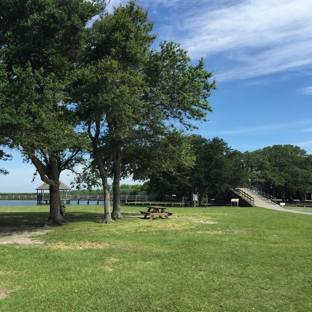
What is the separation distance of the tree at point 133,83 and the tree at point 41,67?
971 mm

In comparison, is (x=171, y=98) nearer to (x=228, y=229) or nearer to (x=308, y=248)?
(x=228, y=229)

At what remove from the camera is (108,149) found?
2025cm

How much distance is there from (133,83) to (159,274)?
389 inches

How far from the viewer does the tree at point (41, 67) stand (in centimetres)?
1236

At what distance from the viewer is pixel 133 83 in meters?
15.1

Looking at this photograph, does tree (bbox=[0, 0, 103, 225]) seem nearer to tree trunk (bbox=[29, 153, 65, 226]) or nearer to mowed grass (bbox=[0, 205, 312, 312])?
tree trunk (bbox=[29, 153, 65, 226])

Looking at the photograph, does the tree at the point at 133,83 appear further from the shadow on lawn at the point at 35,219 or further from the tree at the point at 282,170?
the tree at the point at 282,170

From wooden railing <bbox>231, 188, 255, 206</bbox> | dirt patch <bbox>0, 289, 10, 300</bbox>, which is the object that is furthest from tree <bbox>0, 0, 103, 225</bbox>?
wooden railing <bbox>231, 188, 255, 206</bbox>

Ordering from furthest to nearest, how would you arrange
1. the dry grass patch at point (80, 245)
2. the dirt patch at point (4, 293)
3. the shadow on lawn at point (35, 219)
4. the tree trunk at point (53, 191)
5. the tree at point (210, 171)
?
the tree at point (210, 171) < the shadow on lawn at point (35, 219) < the tree trunk at point (53, 191) < the dry grass patch at point (80, 245) < the dirt patch at point (4, 293)

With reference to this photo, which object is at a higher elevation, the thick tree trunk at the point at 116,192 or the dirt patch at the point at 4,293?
the thick tree trunk at the point at 116,192

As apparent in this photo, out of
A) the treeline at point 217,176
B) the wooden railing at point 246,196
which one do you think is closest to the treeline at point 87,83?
the treeline at point 217,176

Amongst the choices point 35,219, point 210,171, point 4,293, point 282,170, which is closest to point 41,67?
point 4,293

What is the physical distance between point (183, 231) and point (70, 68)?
8822 millimetres

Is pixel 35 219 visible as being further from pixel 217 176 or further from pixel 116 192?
pixel 217 176
